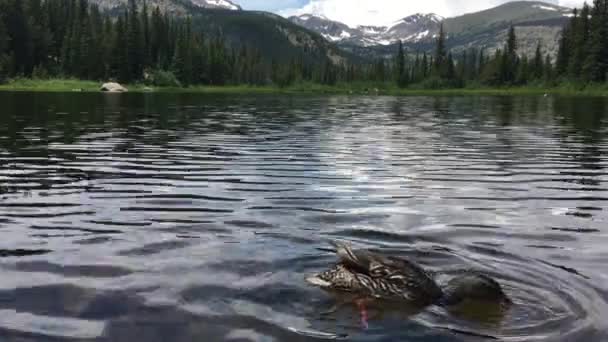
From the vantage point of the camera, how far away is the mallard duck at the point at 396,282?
27.3 ft

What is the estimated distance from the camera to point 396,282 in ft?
27.7

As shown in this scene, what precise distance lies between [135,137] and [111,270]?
70.3ft

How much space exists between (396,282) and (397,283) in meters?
Answer: 0.02

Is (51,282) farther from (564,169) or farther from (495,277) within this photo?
(564,169)

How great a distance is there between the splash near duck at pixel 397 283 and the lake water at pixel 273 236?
0.81 feet

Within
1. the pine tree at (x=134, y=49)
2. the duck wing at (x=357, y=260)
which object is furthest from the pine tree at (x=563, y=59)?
the duck wing at (x=357, y=260)

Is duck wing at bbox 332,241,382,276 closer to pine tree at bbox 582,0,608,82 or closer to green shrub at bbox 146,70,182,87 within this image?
pine tree at bbox 582,0,608,82

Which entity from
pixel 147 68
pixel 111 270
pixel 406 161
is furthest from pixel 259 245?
pixel 147 68

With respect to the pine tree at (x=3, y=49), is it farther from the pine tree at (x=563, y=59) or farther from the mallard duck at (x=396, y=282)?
the mallard duck at (x=396, y=282)

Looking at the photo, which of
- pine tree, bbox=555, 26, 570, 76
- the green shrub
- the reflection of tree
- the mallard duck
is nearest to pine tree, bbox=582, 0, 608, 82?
pine tree, bbox=555, 26, 570, 76

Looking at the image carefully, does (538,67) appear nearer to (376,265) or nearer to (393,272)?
(376,265)

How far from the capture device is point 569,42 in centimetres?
16300

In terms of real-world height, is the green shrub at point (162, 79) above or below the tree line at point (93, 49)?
below

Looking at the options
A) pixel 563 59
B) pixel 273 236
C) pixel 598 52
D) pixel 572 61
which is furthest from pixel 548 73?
pixel 273 236
